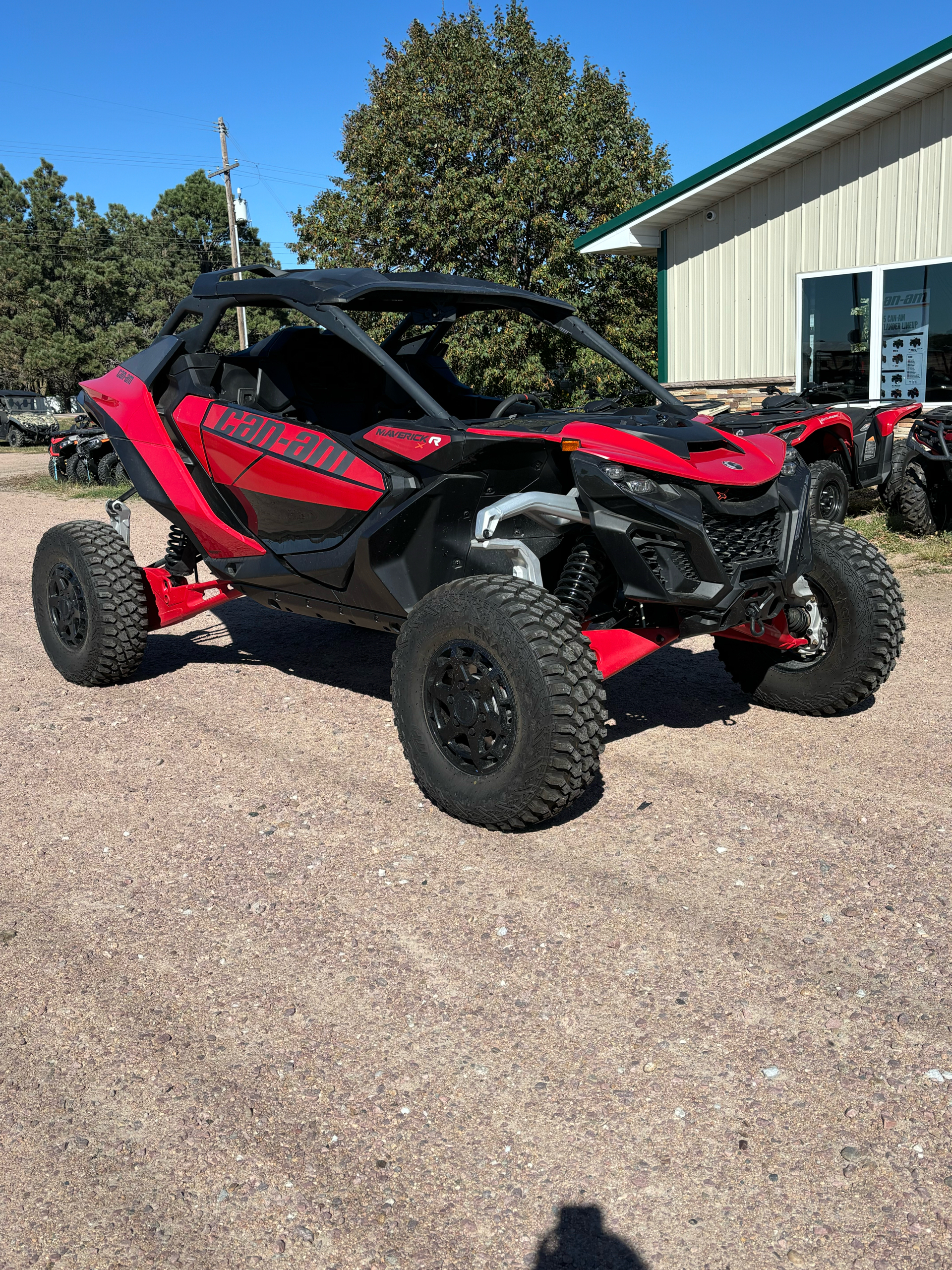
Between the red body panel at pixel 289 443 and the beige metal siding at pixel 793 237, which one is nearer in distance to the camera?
the red body panel at pixel 289 443

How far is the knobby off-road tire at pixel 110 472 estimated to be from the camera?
1734 cm

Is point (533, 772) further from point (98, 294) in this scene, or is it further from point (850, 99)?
point (98, 294)

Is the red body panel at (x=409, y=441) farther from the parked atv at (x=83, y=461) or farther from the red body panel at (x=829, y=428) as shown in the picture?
the parked atv at (x=83, y=461)

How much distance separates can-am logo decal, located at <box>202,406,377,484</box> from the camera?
4496 mm

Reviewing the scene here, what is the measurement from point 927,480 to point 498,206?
1327 centimetres

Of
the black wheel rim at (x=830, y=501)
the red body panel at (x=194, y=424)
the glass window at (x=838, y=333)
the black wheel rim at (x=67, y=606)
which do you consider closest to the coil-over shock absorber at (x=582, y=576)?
the red body panel at (x=194, y=424)

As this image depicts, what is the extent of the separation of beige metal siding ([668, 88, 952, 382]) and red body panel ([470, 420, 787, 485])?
8425 millimetres

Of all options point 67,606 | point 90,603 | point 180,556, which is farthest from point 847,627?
point 67,606

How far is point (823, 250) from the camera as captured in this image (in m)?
11.9

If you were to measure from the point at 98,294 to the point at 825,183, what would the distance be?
5402 centimetres

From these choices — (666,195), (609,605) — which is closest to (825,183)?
(666,195)

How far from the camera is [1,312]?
57500 millimetres

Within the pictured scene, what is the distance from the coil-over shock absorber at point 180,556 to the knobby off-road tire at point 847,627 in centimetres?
321

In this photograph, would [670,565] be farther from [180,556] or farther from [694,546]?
[180,556]
